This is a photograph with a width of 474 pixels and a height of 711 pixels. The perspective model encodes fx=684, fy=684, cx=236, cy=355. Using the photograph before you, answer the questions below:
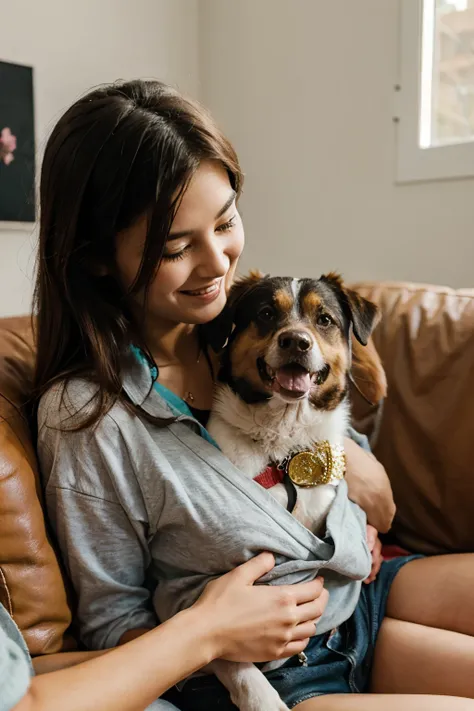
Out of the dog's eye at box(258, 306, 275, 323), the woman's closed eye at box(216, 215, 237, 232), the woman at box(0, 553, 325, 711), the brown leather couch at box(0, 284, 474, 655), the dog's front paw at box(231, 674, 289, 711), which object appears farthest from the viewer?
the brown leather couch at box(0, 284, 474, 655)

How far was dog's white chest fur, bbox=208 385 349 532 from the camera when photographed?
1.21 meters

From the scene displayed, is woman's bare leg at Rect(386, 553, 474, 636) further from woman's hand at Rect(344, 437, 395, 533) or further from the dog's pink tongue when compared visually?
the dog's pink tongue

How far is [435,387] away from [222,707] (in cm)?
89

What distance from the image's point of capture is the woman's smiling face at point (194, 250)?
1.11 m

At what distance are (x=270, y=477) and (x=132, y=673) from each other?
442 mm

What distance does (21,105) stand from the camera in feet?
7.35

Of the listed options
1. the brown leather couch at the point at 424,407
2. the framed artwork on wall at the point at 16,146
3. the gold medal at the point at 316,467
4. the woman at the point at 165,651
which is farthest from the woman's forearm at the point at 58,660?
the framed artwork on wall at the point at 16,146

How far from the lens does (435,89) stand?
2260 mm

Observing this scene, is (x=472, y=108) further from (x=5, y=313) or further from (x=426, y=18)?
(x=5, y=313)

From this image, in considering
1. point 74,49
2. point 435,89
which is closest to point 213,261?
point 435,89

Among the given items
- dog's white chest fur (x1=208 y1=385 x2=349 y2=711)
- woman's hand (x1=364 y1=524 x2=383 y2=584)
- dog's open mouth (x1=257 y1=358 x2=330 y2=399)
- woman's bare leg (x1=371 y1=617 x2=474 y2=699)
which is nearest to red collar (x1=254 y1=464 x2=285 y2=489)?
dog's white chest fur (x1=208 y1=385 x2=349 y2=711)

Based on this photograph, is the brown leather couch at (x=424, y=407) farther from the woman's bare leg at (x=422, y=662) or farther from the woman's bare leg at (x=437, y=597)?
the woman's bare leg at (x=422, y=662)

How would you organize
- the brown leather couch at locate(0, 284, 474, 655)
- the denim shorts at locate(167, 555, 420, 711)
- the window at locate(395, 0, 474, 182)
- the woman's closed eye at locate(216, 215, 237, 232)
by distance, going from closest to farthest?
the denim shorts at locate(167, 555, 420, 711) → the woman's closed eye at locate(216, 215, 237, 232) → the brown leather couch at locate(0, 284, 474, 655) → the window at locate(395, 0, 474, 182)

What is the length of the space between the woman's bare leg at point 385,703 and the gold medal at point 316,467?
1.14ft
